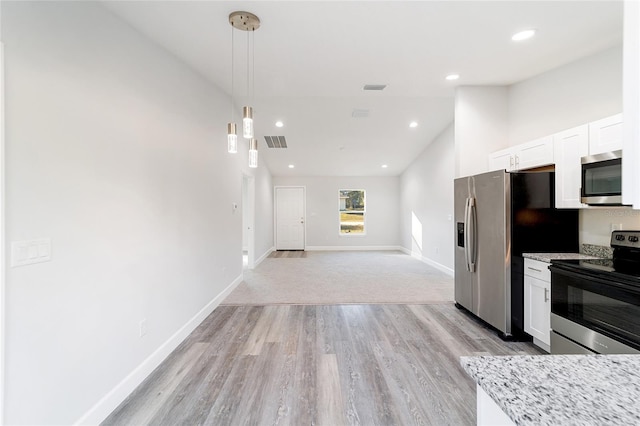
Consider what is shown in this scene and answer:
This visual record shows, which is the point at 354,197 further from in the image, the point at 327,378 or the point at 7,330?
the point at 7,330

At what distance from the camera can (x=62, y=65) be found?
1628 mm

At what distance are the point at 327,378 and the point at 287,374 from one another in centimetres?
32

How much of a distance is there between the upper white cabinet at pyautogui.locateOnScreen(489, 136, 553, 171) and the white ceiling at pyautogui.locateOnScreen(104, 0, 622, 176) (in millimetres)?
846

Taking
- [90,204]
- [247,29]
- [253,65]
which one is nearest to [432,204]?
[253,65]

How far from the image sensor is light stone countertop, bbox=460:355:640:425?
0.61 meters

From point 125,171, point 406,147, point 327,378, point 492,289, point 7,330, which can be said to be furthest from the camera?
point 406,147

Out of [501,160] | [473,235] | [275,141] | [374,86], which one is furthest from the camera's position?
[275,141]

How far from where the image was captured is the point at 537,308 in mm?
2676

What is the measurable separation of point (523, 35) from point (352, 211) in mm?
6996

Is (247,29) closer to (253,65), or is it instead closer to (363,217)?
(253,65)

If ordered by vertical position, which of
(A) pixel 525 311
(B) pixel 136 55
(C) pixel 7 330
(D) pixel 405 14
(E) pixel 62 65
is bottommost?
(A) pixel 525 311

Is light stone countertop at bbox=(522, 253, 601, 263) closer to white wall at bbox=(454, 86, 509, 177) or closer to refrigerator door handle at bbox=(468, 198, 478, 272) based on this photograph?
refrigerator door handle at bbox=(468, 198, 478, 272)

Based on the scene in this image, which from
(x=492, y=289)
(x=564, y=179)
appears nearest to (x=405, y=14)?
(x=564, y=179)

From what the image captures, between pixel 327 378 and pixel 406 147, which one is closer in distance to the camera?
pixel 327 378
